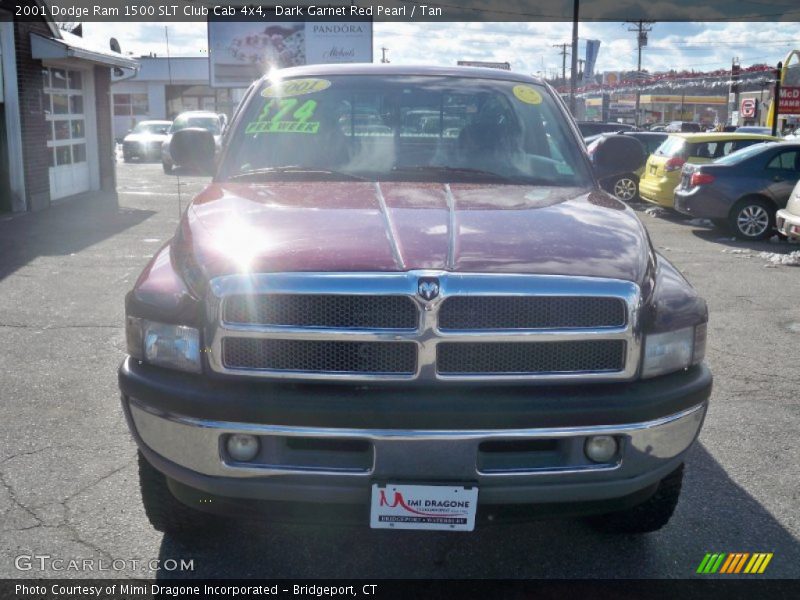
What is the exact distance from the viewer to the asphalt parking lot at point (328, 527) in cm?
345

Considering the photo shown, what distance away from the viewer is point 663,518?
3.50 m

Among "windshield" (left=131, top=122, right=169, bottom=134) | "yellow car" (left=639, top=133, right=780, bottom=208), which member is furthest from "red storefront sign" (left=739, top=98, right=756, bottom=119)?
"yellow car" (left=639, top=133, right=780, bottom=208)

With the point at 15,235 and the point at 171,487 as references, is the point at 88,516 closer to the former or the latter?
the point at 171,487

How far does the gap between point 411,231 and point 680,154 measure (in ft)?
44.0

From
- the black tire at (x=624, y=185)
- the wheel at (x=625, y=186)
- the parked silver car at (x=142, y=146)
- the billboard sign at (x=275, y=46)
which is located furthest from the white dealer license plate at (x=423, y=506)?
the billboard sign at (x=275, y=46)

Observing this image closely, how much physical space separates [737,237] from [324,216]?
1140 cm

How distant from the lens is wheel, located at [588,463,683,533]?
3.39m

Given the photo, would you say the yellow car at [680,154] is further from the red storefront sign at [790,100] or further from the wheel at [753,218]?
the red storefront sign at [790,100]

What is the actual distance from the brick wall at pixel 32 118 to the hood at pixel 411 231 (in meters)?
12.1

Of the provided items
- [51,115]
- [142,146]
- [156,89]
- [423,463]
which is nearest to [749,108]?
[142,146]

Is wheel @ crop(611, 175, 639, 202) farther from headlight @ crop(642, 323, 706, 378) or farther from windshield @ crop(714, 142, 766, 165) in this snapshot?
headlight @ crop(642, 323, 706, 378)

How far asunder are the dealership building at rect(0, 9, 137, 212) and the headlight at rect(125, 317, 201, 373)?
41.7 ft

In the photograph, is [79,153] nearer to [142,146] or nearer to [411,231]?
[142,146]

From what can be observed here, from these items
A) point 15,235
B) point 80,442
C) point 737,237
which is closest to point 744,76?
point 737,237
